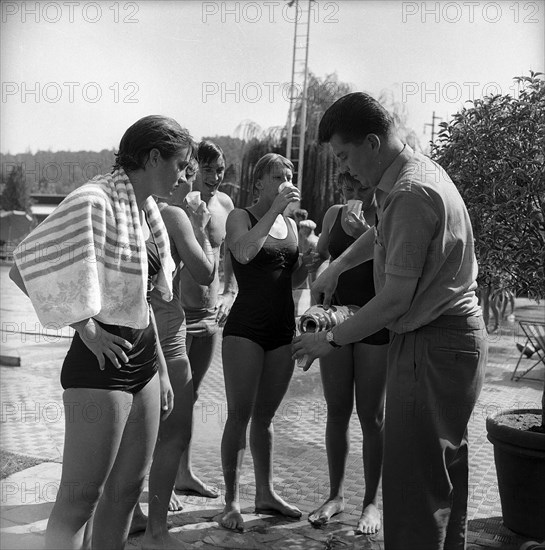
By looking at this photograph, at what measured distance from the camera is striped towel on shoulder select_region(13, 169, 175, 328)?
7.79 feet

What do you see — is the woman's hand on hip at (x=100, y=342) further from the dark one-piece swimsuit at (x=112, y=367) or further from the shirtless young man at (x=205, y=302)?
the shirtless young man at (x=205, y=302)

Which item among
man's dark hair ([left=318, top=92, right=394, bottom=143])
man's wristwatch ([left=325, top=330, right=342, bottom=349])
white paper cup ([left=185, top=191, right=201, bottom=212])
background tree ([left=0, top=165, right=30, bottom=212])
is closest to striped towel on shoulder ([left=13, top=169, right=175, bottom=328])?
man's wristwatch ([left=325, top=330, right=342, bottom=349])

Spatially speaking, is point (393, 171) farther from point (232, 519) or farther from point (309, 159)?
point (309, 159)

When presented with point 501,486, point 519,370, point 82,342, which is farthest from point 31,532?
point 519,370

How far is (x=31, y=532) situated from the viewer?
11.8ft

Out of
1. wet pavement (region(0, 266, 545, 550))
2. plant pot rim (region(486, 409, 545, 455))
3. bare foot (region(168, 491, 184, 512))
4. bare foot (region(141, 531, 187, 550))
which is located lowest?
wet pavement (region(0, 266, 545, 550))

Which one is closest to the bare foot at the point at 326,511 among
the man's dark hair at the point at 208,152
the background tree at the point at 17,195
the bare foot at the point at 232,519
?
the bare foot at the point at 232,519

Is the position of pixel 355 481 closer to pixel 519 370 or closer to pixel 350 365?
pixel 350 365

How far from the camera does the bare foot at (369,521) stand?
12.2 ft

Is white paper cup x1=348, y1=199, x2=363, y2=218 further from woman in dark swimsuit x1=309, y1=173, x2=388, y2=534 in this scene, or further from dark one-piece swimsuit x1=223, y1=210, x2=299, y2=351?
dark one-piece swimsuit x1=223, y1=210, x2=299, y2=351

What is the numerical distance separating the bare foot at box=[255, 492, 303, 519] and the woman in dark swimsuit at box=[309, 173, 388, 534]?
0.33ft

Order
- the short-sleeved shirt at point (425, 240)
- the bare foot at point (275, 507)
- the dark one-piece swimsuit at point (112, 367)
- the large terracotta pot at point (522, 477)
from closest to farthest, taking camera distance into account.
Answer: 1. the dark one-piece swimsuit at point (112, 367)
2. the short-sleeved shirt at point (425, 240)
3. the large terracotta pot at point (522, 477)
4. the bare foot at point (275, 507)

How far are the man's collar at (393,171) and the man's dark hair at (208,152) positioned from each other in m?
1.62

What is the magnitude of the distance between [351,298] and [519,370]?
6846 millimetres
